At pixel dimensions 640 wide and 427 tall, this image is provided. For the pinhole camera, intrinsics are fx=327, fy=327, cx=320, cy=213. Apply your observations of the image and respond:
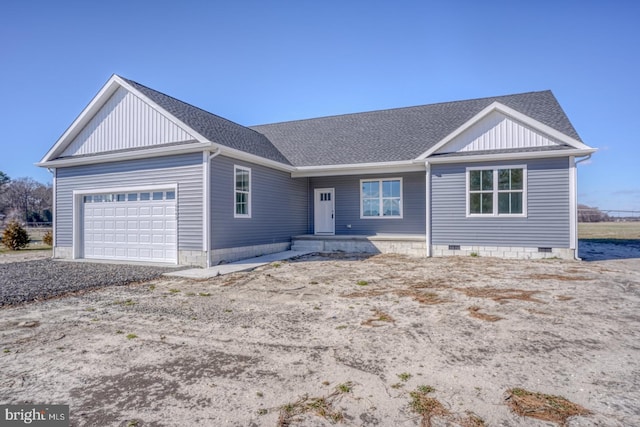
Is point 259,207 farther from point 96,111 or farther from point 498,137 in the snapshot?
point 498,137

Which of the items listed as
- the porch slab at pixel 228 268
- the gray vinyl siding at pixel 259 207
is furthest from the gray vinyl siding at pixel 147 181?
the porch slab at pixel 228 268

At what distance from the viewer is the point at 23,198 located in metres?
42.8

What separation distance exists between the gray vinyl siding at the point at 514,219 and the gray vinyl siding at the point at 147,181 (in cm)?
785

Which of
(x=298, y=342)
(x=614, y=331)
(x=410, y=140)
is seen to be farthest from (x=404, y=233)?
(x=298, y=342)

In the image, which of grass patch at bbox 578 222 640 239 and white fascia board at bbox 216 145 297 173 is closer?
white fascia board at bbox 216 145 297 173

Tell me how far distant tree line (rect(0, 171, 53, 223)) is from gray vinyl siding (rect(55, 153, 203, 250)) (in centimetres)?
3497

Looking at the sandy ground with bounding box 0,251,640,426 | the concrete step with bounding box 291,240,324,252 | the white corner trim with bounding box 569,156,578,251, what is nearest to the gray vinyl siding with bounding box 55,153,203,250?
the sandy ground with bounding box 0,251,640,426

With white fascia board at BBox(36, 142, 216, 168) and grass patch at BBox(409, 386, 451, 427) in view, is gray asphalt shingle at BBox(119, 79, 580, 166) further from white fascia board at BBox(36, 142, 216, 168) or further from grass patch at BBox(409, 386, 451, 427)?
grass patch at BBox(409, 386, 451, 427)

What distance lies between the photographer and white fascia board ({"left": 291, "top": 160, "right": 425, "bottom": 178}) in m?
12.4

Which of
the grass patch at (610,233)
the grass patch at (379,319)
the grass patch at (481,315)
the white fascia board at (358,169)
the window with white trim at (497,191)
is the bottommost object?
the grass patch at (379,319)

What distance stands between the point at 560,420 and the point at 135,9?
43.1 feet

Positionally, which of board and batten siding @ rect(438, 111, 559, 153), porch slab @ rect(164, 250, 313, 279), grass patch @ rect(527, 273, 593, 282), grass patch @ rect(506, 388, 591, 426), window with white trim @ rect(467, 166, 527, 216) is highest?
board and batten siding @ rect(438, 111, 559, 153)

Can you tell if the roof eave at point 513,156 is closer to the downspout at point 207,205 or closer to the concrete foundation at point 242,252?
the concrete foundation at point 242,252

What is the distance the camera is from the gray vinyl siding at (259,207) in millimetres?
9914
